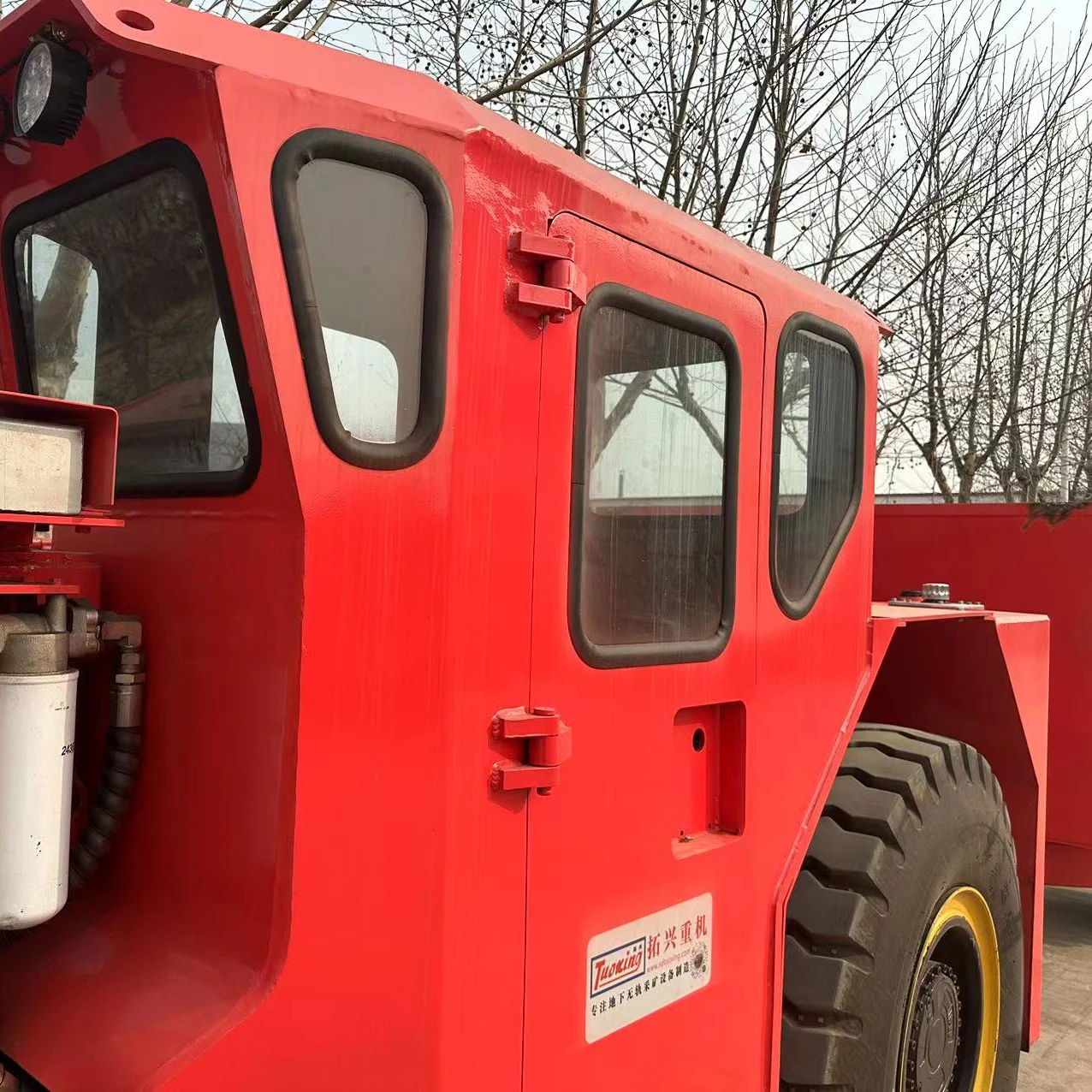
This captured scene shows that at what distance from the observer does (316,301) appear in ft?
4.75

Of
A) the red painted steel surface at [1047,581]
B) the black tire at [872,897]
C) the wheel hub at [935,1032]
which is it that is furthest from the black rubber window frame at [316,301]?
the red painted steel surface at [1047,581]

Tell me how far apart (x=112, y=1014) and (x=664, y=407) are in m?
1.37

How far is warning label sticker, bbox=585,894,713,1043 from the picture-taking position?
182 cm

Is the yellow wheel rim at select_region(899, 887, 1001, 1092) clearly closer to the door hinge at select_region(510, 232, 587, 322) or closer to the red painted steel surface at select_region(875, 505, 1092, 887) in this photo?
the door hinge at select_region(510, 232, 587, 322)

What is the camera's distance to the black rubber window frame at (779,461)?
2277 millimetres

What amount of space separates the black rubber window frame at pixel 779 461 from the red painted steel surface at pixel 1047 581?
2880 millimetres

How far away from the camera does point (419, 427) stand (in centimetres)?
153

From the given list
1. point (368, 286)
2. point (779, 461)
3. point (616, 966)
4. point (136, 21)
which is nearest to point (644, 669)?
point (616, 966)

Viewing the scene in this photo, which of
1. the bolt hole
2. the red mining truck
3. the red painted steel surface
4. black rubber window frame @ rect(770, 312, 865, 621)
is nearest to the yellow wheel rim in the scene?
the red mining truck

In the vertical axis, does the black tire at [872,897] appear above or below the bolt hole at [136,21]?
below

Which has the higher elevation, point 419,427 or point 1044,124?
point 1044,124

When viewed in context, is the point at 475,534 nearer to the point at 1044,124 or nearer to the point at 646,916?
the point at 646,916

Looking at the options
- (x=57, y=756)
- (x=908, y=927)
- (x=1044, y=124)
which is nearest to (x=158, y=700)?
(x=57, y=756)

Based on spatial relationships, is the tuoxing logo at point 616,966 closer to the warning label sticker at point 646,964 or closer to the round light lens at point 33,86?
the warning label sticker at point 646,964
